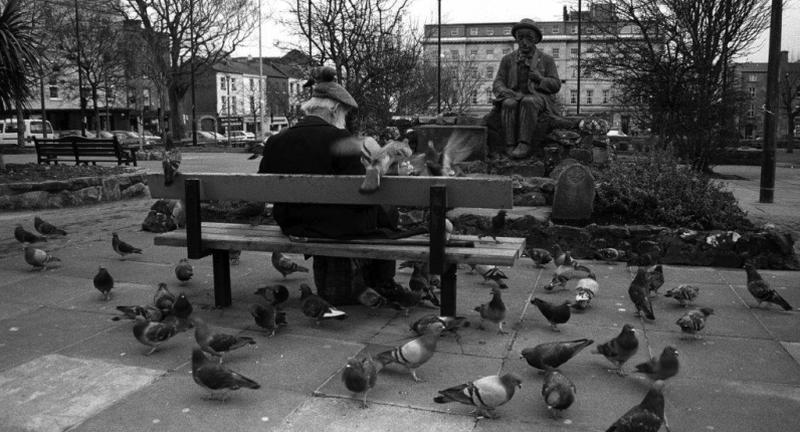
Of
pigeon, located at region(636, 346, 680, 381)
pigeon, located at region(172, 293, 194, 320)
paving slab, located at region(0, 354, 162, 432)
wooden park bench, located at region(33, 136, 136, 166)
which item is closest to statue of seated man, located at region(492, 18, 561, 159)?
pigeon, located at region(172, 293, 194, 320)

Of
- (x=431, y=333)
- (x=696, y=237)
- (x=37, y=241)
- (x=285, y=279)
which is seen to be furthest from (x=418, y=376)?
(x=37, y=241)

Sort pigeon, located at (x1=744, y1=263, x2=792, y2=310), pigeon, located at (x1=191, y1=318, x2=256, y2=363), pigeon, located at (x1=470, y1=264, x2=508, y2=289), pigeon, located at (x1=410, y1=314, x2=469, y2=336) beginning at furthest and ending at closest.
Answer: pigeon, located at (x1=470, y1=264, x2=508, y2=289) < pigeon, located at (x1=744, y1=263, x2=792, y2=310) < pigeon, located at (x1=410, y1=314, x2=469, y2=336) < pigeon, located at (x1=191, y1=318, x2=256, y2=363)

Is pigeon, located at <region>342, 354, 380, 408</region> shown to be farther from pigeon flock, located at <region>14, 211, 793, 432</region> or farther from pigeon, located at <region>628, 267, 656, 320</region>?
pigeon, located at <region>628, 267, 656, 320</region>

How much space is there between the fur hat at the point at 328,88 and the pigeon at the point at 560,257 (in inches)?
103

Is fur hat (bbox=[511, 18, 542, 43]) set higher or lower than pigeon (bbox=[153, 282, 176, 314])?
higher

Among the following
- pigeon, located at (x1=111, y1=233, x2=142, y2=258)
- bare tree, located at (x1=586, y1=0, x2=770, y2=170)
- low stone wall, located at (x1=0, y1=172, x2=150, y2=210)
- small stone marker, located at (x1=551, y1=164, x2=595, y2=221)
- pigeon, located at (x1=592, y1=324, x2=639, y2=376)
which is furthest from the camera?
bare tree, located at (x1=586, y1=0, x2=770, y2=170)

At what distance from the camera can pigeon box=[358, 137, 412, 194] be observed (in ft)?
16.0

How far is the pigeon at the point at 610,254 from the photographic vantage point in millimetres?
7480

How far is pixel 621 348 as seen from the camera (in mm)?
4176

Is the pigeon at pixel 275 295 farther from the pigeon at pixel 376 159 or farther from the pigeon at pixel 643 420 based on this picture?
the pigeon at pixel 643 420

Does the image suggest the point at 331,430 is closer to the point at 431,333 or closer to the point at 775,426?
the point at 431,333

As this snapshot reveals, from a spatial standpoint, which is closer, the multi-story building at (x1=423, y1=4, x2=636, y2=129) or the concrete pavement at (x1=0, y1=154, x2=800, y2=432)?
the concrete pavement at (x1=0, y1=154, x2=800, y2=432)

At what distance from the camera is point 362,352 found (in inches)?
182

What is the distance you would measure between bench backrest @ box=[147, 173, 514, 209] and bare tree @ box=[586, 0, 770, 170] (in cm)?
1633
